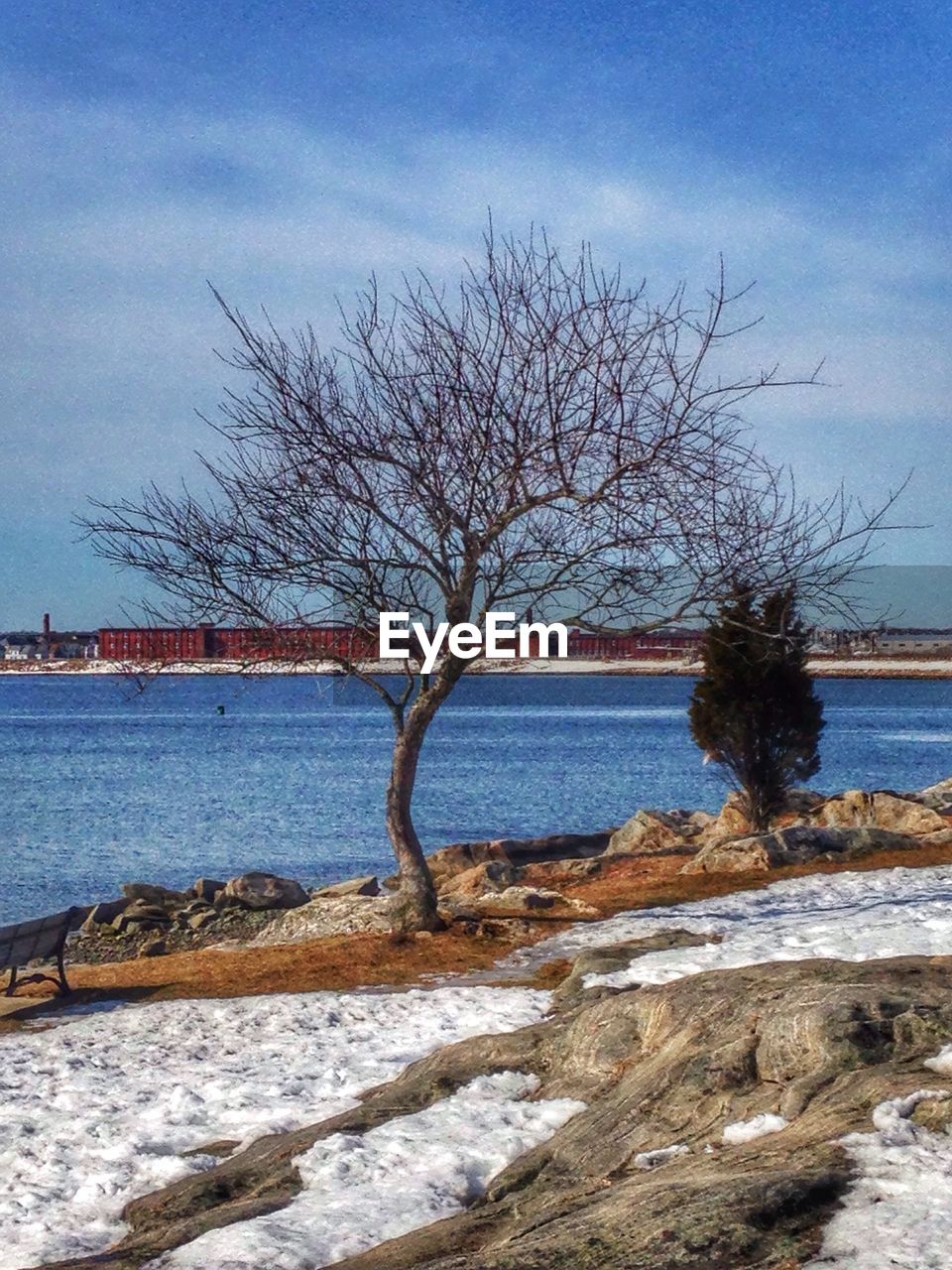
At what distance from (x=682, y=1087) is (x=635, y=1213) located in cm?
175

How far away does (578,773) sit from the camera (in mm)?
50250

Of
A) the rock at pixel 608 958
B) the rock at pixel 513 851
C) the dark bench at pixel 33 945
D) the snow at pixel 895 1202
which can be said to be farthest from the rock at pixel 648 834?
the snow at pixel 895 1202

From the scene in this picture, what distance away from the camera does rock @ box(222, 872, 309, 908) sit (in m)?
21.4

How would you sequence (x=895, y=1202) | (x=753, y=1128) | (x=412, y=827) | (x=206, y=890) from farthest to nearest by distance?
(x=206, y=890) → (x=412, y=827) → (x=753, y=1128) → (x=895, y=1202)

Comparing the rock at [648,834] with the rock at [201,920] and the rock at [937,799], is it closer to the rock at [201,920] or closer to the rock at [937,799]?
the rock at [937,799]

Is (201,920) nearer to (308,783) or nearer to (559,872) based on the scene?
(559,872)

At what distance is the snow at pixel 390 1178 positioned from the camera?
5.41 meters

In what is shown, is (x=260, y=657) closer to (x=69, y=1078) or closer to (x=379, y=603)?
(x=379, y=603)

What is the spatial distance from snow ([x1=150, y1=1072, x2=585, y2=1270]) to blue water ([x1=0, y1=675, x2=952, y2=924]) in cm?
714

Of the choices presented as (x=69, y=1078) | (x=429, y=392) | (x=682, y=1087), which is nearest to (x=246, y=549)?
(x=429, y=392)

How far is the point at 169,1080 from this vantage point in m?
8.91

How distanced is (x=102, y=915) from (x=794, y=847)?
9.71 m

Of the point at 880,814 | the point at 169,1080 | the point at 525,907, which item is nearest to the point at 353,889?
the point at 525,907

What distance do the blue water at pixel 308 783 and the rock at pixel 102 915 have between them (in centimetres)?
311
